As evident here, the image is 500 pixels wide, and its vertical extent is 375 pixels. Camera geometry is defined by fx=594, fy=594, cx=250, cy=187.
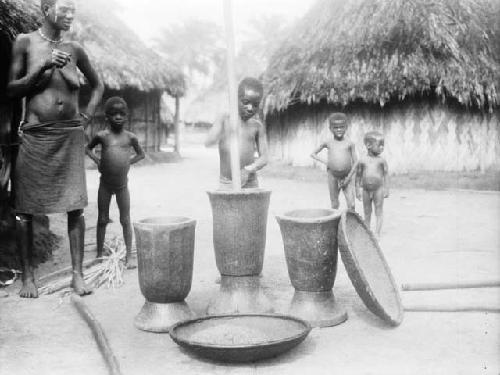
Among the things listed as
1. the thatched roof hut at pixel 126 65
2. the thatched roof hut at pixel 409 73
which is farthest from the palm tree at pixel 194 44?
the thatched roof hut at pixel 409 73

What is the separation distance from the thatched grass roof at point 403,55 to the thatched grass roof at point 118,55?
4.74 metres

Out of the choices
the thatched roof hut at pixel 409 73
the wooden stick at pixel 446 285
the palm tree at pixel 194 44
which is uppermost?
the palm tree at pixel 194 44

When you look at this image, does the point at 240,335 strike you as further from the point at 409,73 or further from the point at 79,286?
the point at 409,73

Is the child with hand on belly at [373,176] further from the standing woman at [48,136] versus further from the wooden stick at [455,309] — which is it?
the standing woman at [48,136]

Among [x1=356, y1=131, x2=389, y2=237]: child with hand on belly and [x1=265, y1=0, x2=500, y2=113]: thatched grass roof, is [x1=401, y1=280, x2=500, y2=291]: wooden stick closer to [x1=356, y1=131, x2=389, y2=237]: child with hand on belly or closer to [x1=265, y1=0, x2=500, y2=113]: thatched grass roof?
[x1=356, y1=131, x2=389, y2=237]: child with hand on belly

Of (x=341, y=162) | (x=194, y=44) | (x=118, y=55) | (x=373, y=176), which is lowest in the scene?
(x=373, y=176)

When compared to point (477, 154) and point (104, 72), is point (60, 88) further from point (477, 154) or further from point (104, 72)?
point (104, 72)

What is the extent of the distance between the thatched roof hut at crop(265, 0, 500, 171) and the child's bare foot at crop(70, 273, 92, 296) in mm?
8374

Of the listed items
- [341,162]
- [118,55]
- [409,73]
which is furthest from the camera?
[118,55]

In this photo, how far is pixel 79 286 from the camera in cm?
396

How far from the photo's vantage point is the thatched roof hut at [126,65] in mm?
15125

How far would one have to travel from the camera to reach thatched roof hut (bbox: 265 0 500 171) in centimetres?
1109

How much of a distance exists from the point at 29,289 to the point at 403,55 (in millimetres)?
9061

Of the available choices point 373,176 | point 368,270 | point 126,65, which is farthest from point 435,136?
point 368,270
